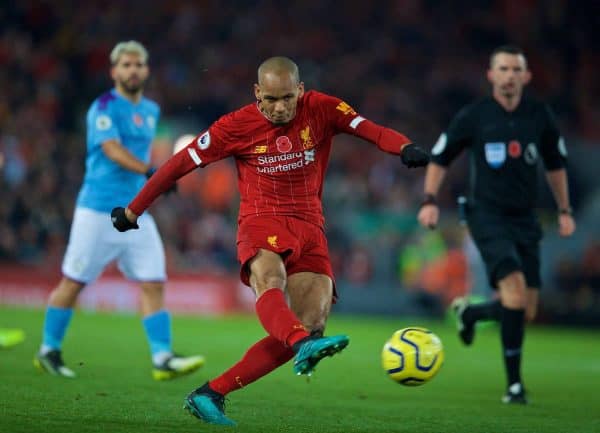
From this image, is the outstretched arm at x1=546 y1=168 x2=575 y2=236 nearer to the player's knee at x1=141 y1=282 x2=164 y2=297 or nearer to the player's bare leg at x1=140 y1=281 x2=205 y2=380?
the player's bare leg at x1=140 y1=281 x2=205 y2=380

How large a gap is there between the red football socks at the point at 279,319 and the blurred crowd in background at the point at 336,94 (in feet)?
36.6

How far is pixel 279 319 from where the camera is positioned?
5457 mm

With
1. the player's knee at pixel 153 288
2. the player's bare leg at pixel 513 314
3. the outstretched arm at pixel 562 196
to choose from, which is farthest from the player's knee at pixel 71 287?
the outstretched arm at pixel 562 196

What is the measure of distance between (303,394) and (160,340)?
132cm

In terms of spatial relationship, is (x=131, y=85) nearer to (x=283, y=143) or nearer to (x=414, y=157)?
(x=283, y=143)

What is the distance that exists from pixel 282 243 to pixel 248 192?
406 millimetres

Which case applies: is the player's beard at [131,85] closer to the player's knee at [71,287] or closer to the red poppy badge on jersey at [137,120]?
the red poppy badge on jersey at [137,120]

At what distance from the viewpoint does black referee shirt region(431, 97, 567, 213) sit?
802 centimetres

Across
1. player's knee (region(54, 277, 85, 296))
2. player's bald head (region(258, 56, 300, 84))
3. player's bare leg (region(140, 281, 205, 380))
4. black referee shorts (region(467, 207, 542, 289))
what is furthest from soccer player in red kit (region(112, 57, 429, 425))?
player's knee (region(54, 277, 85, 296))

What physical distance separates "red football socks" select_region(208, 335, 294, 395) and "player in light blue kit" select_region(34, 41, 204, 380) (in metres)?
2.41

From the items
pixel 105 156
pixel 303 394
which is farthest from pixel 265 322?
pixel 105 156

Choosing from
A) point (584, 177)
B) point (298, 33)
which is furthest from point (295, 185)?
point (298, 33)

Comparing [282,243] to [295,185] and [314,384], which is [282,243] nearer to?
[295,185]

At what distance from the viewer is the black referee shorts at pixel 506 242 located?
7.80m
